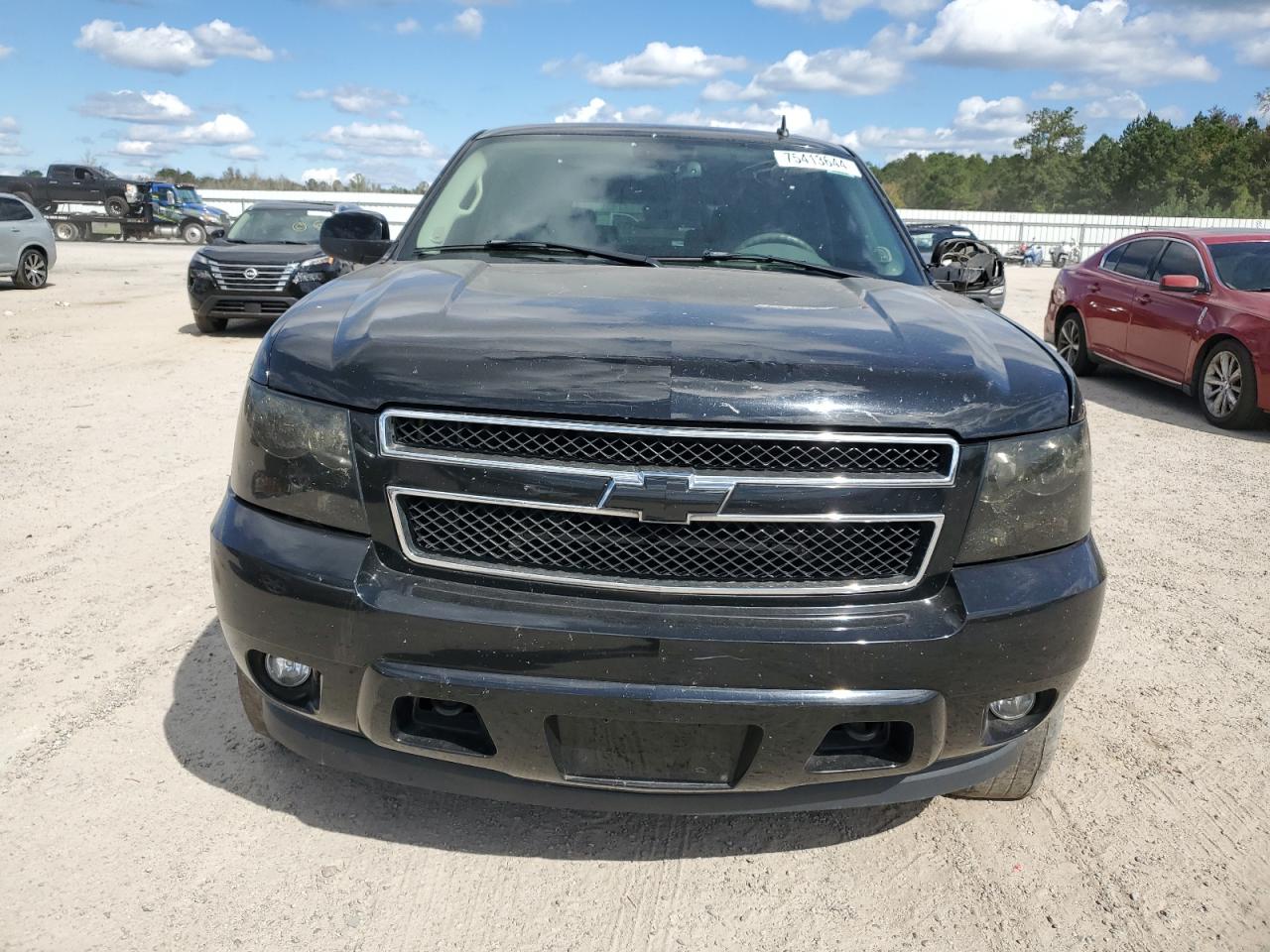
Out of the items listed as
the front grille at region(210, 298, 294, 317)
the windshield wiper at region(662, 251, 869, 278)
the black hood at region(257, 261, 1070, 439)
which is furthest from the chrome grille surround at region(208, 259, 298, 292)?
the black hood at region(257, 261, 1070, 439)

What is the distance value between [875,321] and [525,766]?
1341 millimetres

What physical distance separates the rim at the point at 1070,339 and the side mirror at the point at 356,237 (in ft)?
30.3

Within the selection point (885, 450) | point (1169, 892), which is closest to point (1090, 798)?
point (1169, 892)

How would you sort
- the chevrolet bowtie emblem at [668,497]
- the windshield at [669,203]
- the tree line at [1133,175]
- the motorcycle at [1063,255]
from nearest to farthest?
the chevrolet bowtie emblem at [668,497] → the windshield at [669,203] → the motorcycle at [1063,255] → the tree line at [1133,175]

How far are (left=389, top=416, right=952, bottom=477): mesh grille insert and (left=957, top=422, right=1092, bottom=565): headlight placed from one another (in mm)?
141

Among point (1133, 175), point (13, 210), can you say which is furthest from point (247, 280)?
point (1133, 175)

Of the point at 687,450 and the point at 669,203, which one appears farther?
the point at 669,203

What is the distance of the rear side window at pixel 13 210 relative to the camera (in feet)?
56.4

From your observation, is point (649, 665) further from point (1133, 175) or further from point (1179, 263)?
point (1133, 175)

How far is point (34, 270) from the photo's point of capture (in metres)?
17.8

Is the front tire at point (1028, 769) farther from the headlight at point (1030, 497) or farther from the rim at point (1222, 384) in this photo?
the rim at point (1222, 384)

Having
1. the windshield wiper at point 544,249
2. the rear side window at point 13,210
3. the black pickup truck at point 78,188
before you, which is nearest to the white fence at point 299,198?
the black pickup truck at point 78,188

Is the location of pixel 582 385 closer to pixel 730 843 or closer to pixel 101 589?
pixel 730 843

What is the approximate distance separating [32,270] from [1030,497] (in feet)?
63.4
